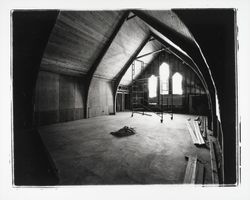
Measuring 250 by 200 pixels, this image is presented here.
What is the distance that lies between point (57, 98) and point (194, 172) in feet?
20.6

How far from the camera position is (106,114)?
966 centimetres

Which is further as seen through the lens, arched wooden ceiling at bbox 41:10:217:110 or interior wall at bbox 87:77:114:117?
interior wall at bbox 87:77:114:117

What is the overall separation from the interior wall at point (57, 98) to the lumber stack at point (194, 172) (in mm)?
5958

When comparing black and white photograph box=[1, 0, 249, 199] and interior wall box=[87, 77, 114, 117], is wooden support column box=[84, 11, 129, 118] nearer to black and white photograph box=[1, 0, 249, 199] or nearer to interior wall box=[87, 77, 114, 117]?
black and white photograph box=[1, 0, 249, 199]

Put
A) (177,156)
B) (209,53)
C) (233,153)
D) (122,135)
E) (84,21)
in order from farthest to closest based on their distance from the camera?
(84,21), (122,135), (177,156), (233,153), (209,53)

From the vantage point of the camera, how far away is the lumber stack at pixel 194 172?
6.12 feet

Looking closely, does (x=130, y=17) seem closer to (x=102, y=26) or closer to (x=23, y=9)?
(x=102, y=26)

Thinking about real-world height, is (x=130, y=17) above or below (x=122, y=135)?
above

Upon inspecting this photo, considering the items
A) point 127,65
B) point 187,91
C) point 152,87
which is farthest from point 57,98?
point 187,91

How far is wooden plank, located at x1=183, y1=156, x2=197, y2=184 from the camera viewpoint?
1.88 meters

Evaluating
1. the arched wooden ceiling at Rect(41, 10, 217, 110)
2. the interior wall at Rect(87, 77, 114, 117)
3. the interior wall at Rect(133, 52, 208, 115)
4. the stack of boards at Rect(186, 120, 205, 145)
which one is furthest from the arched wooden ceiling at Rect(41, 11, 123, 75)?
the interior wall at Rect(133, 52, 208, 115)

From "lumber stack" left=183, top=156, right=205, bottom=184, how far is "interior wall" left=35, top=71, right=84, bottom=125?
19.5 ft

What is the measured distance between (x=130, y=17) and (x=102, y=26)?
1.47 metres
